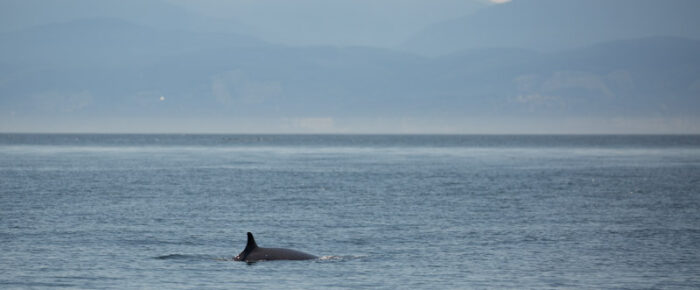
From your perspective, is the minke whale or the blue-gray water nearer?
the blue-gray water

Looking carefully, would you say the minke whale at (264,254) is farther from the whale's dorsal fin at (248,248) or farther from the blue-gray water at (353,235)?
the blue-gray water at (353,235)

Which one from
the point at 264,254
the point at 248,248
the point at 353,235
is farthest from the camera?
the point at 353,235

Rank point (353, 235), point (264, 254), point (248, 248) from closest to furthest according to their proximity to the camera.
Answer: point (248, 248), point (264, 254), point (353, 235)

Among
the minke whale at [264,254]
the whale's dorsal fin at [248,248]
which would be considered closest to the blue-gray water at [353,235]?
the minke whale at [264,254]

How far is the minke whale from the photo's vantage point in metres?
29.3

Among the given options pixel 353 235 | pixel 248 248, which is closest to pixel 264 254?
pixel 248 248

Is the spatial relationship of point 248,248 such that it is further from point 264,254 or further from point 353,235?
point 353,235

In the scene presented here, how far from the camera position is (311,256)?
2984 cm

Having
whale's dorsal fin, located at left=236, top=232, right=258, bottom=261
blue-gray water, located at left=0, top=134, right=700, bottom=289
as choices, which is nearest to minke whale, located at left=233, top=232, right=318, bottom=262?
whale's dorsal fin, located at left=236, top=232, right=258, bottom=261

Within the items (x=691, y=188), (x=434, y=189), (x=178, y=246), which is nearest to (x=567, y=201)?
(x=434, y=189)

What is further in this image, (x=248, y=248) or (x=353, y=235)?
(x=353, y=235)

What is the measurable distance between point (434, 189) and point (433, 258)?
114ft

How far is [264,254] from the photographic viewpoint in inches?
1164

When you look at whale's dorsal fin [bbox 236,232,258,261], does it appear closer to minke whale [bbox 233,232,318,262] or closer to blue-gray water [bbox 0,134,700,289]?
minke whale [bbox 233,232,318,262]
